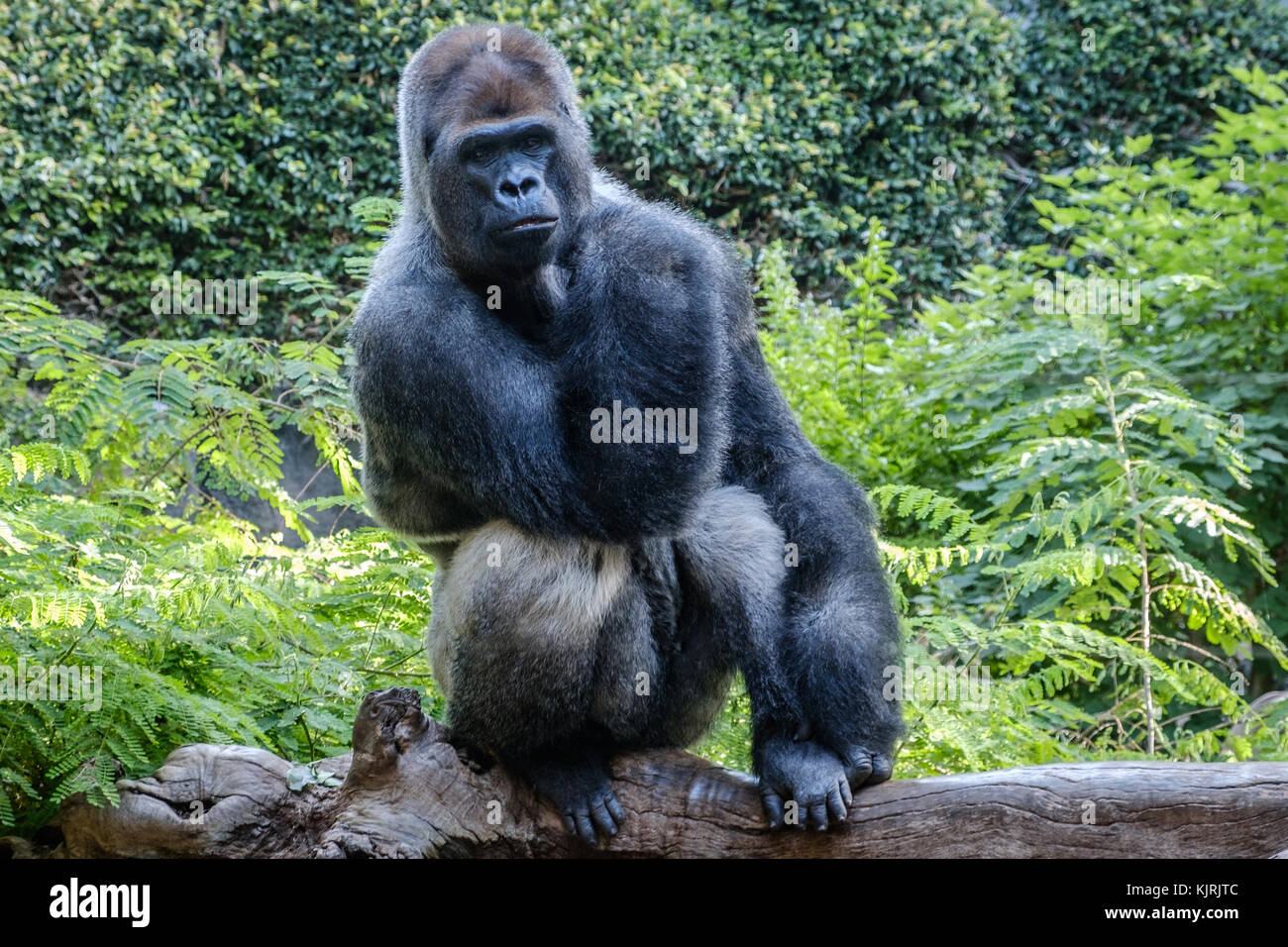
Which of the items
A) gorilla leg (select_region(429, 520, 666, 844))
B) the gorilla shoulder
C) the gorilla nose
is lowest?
gorilla leg (select_region(429, 520, 666, 844))

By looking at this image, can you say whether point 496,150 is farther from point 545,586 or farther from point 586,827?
point 586,827

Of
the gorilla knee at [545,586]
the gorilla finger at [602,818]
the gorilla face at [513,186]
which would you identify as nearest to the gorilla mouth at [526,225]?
the gorilla face at [513,186]

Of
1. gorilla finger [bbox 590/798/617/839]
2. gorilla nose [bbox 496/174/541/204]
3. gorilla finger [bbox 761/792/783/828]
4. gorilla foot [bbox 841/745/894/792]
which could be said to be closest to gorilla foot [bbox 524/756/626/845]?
gorilla finger [bbox 590/798/617/839]

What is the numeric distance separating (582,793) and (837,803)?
70cm

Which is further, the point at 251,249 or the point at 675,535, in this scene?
the point at 251,249

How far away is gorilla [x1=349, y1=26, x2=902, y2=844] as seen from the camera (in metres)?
3.31

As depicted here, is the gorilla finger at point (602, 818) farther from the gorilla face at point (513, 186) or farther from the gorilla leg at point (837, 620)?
the gorilla face at point (513, 186)

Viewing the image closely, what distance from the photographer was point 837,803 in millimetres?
3252

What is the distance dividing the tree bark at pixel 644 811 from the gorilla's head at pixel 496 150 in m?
1.28

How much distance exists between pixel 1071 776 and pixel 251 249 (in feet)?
32.6

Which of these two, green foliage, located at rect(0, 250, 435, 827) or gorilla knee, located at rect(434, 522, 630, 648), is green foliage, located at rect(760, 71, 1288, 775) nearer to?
gorilla knee, located at rect(434, 522, 630, 648)
